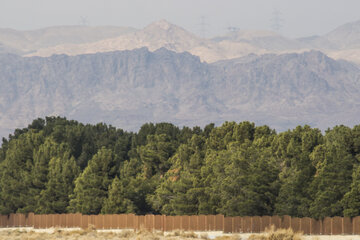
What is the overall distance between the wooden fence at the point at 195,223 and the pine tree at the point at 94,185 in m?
2.82

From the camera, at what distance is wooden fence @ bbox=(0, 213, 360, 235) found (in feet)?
367

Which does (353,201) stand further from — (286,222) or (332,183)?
(286,222)

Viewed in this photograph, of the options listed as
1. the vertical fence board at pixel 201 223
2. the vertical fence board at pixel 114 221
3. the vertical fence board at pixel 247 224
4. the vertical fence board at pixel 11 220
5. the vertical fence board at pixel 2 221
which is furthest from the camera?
the vertical fence board at pixel 2 221

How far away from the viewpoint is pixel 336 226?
112 m

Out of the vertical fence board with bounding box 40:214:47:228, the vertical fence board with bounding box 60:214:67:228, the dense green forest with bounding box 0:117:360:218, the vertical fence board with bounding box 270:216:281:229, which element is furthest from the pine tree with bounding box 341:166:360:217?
the vertical fence board with bounding box 40:214:47:228

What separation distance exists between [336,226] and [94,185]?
171ft

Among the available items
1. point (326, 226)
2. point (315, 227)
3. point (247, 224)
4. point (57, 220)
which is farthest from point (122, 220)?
point (326, 226)

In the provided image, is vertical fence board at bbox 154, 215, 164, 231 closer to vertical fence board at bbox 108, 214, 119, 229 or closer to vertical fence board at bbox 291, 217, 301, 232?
vertical fence board at bbox 108, 214, 119, 229

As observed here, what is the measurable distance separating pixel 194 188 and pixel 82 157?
54905mm

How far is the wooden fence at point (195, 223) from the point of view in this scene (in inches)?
4407

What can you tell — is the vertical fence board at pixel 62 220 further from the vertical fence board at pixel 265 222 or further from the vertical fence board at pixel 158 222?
the vertical fence board at pixel 265 222

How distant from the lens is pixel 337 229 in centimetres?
11119

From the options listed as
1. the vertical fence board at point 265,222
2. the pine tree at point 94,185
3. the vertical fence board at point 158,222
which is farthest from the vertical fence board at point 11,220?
the vertical fence board at point 265,222

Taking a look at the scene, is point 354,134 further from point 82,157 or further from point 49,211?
point 82,157
